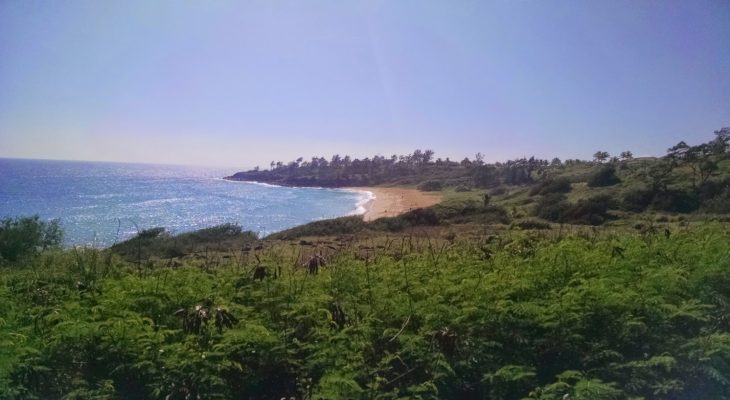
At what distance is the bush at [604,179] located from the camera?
4425cm

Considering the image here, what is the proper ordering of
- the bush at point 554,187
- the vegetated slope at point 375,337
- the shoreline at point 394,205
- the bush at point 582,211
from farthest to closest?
the shoreline at point 394,205 → the bush at point 554,187 → the bush at point 582,211 → the vegetated slope at point 375,337

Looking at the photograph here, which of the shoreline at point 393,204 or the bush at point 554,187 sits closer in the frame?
the bush at point 554,187

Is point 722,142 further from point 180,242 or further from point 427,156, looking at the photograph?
point 427,156

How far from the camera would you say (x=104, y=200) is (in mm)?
78375

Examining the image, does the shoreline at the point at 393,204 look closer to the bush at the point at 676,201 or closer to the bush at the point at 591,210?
the bush at the point at 591,210

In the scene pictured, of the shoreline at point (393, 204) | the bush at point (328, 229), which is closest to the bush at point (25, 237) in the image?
the bush at point (328, 229)

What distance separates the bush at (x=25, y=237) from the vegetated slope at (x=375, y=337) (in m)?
13.9

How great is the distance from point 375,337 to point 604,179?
146ft

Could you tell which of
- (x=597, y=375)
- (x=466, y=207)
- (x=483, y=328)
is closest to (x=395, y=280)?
(x=483, y=328)

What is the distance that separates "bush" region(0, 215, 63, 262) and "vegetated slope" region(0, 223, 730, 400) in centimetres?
1385

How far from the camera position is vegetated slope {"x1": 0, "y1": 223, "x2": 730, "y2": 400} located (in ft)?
14.1

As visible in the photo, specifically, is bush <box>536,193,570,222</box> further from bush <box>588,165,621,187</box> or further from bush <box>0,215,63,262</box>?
bush <box>0,215,63,262</box>

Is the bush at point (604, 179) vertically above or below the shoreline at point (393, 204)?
above

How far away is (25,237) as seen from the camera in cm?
1912
